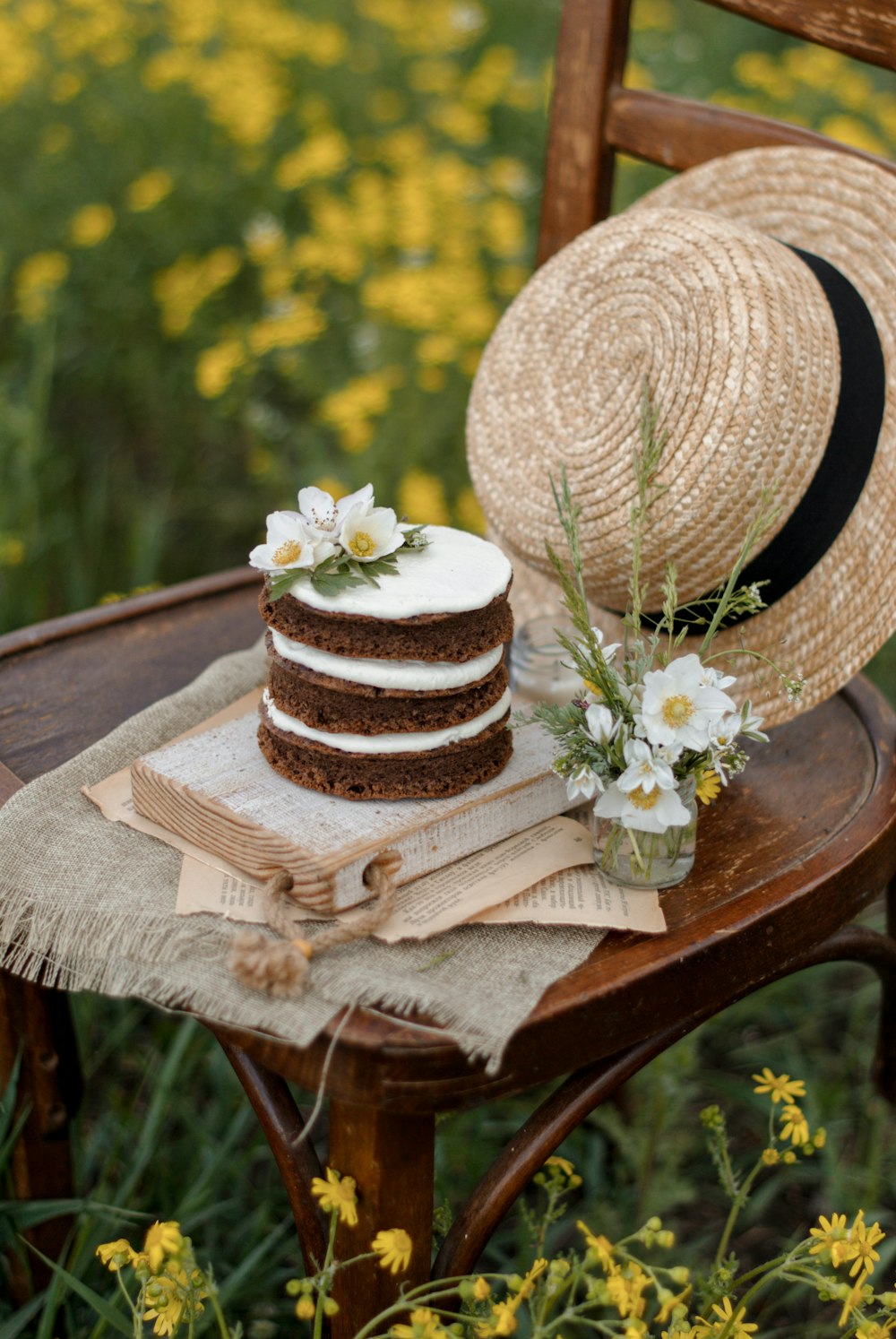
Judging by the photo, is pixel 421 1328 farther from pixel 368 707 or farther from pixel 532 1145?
pixel 368 707

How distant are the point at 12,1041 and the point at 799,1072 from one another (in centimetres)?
113

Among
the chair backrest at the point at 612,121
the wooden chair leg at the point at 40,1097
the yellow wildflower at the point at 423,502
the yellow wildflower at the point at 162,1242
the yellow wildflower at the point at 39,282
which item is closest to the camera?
the yellow wildflower at the point at 162,1242

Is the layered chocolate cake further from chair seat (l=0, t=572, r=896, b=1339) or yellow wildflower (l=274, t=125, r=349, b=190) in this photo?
yellow wildflower (l=274, t=125, r=349, b=190)

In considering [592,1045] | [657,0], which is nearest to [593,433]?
[592,1045]

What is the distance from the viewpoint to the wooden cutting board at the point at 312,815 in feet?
3.34

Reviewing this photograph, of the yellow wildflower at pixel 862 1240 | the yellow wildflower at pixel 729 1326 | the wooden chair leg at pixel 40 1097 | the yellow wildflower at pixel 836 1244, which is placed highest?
the yellow wildflower at pixel 836 1244

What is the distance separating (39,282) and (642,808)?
202cm

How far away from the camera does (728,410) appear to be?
47.9 inches

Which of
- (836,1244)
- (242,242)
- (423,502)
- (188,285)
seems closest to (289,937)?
(836,1244)

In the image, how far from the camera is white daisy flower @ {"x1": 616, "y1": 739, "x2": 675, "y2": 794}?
995 mm

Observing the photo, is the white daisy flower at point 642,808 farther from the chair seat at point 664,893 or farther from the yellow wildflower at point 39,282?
the yellow wildflower at point 39,282

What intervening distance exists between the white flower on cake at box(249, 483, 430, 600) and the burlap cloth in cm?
26

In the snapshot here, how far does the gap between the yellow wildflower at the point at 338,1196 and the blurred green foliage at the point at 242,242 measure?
57.3 inches

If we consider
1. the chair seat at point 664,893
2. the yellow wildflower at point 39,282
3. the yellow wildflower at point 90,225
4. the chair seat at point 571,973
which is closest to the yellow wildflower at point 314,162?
the yellow wildflower at point 90,225
